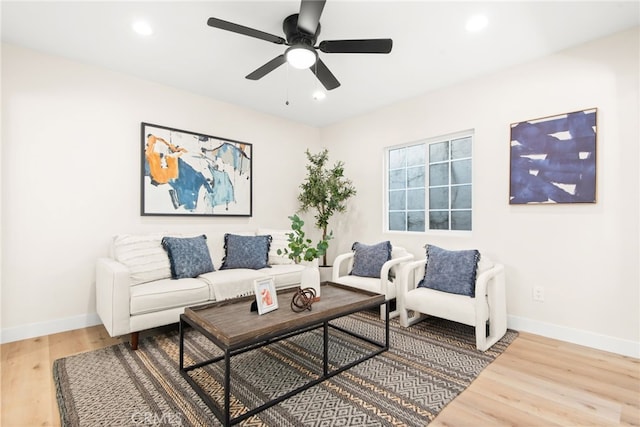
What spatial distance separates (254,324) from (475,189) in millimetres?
2691

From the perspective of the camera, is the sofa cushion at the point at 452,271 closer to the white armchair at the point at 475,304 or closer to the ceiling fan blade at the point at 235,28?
the white armchair at the point at 475,304

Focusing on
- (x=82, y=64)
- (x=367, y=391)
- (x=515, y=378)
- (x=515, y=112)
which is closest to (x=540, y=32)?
(x=515, y=112)

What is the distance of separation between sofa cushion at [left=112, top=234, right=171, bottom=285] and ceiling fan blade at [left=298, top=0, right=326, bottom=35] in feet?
7.75

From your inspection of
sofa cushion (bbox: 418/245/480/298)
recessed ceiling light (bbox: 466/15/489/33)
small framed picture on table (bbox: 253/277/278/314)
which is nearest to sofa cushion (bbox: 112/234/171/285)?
small framed picture on table (bbox: 253/277/278/314)

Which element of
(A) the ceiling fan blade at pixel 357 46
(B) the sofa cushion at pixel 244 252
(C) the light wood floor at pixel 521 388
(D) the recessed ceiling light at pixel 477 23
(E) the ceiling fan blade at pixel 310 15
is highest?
(D) the recessed ceiling light at pixel 477 23

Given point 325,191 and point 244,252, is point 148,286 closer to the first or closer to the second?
point 244,252

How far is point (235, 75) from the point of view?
324 centimetres

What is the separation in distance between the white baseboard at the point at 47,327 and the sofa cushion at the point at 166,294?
0.85 metres

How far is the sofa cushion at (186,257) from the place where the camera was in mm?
2973

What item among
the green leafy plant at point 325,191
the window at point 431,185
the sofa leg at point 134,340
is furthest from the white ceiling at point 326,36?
the sofa leg at point 134,340

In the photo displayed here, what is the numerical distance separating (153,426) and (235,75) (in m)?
3.07

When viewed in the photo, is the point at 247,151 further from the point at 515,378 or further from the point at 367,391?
the point at 515,378

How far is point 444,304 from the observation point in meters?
2.69

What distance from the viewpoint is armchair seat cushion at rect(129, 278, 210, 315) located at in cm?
246
